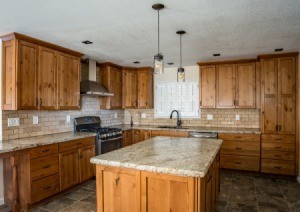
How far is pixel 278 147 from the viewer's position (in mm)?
4105

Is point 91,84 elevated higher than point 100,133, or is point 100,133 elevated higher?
point 91,84

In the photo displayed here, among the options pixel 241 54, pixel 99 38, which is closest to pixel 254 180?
pixel 241 54

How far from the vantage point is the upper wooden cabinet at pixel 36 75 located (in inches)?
115

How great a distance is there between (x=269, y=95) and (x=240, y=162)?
1.45 meters

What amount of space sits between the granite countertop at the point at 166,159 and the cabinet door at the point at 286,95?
7.89 feet

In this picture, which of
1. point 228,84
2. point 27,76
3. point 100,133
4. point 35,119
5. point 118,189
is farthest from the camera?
point 228,84

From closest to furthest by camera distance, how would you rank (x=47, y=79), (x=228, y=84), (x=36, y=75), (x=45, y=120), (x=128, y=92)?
(x=36, y=75) < (x=47, y=79) < (x=45, y=120) < (x=228, y=84) < (x=128, y=92)

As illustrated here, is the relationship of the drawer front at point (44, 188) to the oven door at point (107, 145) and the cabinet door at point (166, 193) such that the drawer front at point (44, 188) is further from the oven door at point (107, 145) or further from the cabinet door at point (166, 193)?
the cabinet door at point (166, 193)

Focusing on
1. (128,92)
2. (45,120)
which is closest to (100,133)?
(45,120)

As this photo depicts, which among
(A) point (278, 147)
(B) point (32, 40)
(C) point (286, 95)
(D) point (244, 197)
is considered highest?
(B) point (32, 40)

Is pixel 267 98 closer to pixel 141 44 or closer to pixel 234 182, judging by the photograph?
pixel 234 182

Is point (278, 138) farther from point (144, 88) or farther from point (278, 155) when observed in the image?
point (144, 88)

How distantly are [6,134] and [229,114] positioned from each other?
435cm

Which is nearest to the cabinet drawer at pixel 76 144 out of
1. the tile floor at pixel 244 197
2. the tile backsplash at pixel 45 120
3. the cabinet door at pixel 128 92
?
the tile backsplash at pixel 45 120
